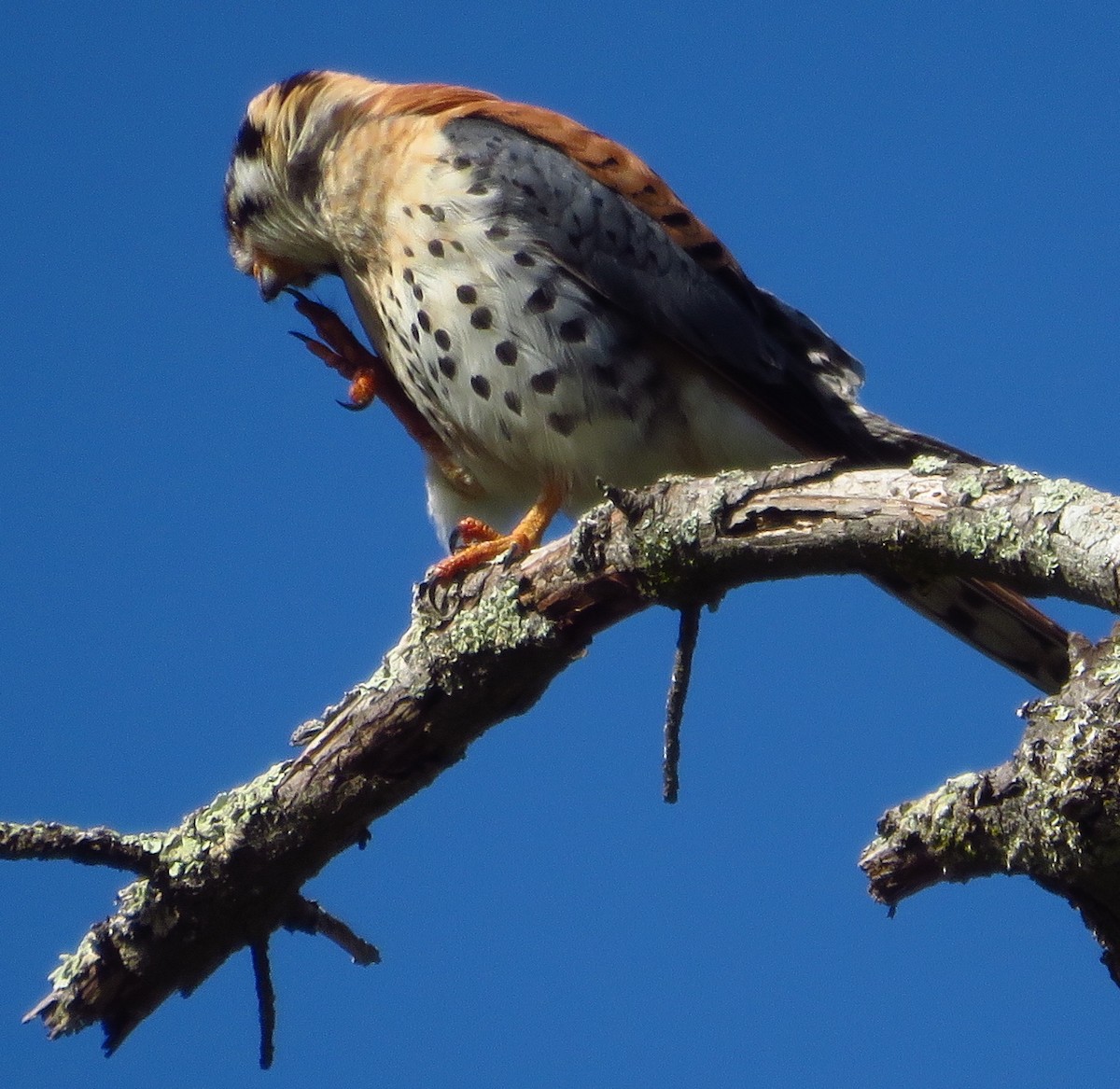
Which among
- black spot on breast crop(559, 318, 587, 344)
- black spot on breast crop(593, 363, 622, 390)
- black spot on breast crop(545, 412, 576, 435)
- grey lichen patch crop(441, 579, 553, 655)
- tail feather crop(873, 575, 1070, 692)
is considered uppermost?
black spot on breast crop(559, 318, 587, 344)

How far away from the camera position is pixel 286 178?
5234 millimetres

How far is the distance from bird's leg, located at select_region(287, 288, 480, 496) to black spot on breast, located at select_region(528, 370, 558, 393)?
2.23 feet

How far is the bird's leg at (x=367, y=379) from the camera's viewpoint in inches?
197

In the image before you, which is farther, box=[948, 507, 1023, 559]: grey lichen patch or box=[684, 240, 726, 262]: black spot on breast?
box=[684, 240, 726, 262]: black spot on breast

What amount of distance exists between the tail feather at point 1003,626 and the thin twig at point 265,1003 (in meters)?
1.83

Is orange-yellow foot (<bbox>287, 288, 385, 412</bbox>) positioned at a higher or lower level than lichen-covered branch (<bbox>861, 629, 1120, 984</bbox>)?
higher

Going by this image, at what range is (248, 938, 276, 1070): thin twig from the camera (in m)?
3.28

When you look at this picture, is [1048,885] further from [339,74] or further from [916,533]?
[339,74]

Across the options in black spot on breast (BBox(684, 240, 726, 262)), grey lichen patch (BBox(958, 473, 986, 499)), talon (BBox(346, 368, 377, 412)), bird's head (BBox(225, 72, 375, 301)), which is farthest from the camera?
bird's head (BBox(225, 72, 375, 301))

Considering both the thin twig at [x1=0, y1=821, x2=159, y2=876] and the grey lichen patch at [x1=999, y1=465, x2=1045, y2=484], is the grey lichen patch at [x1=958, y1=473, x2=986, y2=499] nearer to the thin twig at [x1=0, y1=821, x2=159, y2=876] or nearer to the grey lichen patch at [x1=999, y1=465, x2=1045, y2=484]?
the grey lichen patch at [x1=999, y1=465, x2=1045, y2=484]

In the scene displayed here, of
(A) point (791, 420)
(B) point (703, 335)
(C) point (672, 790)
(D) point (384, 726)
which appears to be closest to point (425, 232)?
(B) point (703, 335)

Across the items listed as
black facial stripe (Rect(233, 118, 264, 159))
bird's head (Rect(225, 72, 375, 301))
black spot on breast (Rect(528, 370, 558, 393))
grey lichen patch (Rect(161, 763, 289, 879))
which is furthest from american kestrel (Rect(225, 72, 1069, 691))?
grey lichen patch (Rect(161, 763, 289, 879))

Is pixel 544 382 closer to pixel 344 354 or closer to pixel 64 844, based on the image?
pixel 344 354

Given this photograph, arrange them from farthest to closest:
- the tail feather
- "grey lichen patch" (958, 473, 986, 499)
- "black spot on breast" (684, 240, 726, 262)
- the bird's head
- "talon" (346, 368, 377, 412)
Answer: the bird's head, "talon" (346, 368, 377, 412), "black spot on breast" (684, 240, 726, 262), the tail feather, "grey lichen patch" (958, 473, 986, 499)
